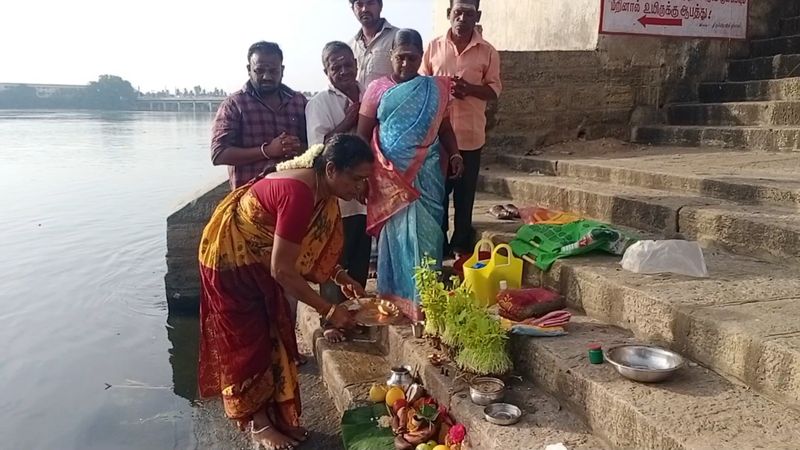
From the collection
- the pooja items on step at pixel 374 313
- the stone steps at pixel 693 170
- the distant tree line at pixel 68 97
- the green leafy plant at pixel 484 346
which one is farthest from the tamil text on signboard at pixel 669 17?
the distant tree line at pixel 68 97

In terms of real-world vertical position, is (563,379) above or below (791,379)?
below

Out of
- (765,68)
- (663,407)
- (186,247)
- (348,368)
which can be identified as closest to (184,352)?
(186,247)

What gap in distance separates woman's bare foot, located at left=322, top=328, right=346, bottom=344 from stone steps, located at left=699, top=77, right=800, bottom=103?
4552 mm

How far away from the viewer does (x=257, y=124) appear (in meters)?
3.52

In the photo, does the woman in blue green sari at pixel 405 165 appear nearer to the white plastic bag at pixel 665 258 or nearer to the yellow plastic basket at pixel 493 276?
the yellow plastic basket at pixel 493 276

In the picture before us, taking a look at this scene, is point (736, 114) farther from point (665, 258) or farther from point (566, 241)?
point (665, 258)

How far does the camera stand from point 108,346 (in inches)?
199

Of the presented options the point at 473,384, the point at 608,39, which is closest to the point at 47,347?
the point at 473,384

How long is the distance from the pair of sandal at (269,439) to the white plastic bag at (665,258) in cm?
172

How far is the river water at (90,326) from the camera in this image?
3703 millimetres

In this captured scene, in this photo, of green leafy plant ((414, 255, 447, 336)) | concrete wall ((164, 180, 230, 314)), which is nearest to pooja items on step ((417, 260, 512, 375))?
green leafy plant ((414, 255, 447, 336))

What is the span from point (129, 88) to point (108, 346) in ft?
242

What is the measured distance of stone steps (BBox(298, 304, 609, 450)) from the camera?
2180 millimetres

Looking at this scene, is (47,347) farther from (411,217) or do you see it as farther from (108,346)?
(411,217)
